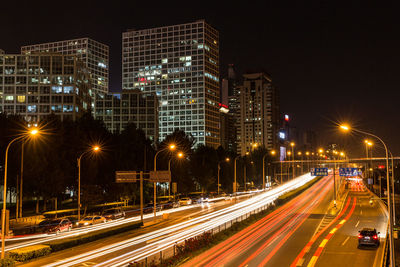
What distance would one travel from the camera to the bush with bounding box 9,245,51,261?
25.9m

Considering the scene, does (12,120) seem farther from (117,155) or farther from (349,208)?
(349,208)

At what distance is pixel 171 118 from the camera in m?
198

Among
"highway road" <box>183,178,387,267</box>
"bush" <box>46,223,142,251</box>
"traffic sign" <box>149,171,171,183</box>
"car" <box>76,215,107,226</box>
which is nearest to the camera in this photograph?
"highway road" <box>183,178,387,267</box>

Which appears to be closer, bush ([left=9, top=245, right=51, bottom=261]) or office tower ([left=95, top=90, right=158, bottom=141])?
bush ([left=9, top=245, right=51, bottom=261])

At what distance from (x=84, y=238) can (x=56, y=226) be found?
961 centimetres

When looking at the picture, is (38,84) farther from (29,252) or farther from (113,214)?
(29,252)

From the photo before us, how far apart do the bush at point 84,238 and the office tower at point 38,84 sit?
104 metres

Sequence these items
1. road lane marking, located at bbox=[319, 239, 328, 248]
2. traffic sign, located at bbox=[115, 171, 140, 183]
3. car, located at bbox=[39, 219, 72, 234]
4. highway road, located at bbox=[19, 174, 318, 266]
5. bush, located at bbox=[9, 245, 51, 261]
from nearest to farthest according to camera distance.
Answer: highway road, located at bbox=[19, 174, 318, 266] < bush, located at bbox=[9, 245, 51, 261] < road lane marking, located at bbox=[319, 239, 328, 248] < car, located at bbox=[39, 219, 72, 234] < traffic sign, located at bbox=[115, 171, 140, 183]

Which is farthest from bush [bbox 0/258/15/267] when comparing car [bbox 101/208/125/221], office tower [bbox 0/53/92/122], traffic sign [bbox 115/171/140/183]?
office tower [bbox 0/53/92/122]

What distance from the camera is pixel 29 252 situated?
26438mm

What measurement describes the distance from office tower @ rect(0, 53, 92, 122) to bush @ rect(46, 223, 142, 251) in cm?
10441

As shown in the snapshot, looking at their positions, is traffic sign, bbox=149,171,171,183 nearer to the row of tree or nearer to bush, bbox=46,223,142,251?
bush, bbox=46,223,142,251

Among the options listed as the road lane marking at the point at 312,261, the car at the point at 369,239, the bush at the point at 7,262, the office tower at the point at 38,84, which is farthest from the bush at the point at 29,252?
the office tower at the point at 38,84

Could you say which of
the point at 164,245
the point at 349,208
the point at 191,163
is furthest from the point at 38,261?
the point at 191,163
